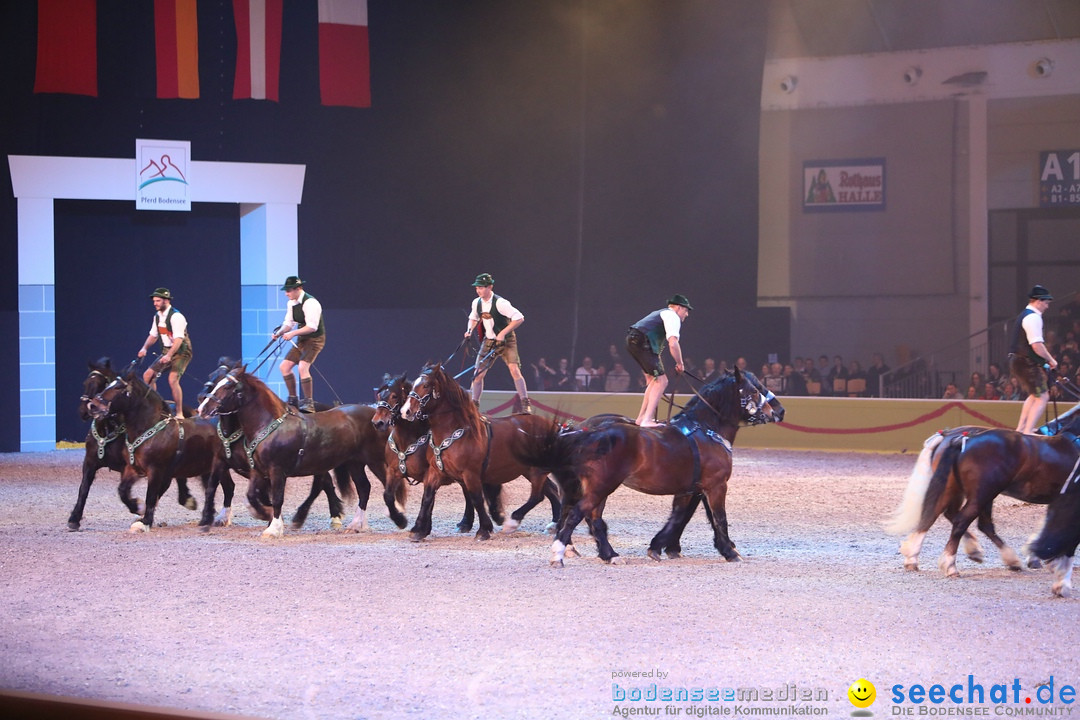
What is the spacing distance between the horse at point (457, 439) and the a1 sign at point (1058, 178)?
15.0m

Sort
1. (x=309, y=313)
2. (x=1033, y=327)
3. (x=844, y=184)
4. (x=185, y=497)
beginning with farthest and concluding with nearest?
1. (x=844, y=184)
2. (x=309, y=313)
3. (x=185, y=497)
4. (x=1033, y=327)

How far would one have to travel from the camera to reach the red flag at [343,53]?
739 inches

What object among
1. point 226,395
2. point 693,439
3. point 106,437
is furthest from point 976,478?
point 106,437

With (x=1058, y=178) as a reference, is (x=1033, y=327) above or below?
below

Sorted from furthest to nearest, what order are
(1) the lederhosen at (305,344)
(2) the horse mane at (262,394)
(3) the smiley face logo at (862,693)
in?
1. (1) the lederhosen at (305,344)
2. (2) the horse mane at (262,394)
3. (3) the smiley face logo at (862,693)

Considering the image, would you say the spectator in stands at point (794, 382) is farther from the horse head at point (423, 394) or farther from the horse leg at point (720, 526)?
the horse leg at point (720, 526)

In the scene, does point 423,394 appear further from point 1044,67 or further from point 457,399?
point 1044,67

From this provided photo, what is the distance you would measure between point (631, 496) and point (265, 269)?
8.33 m

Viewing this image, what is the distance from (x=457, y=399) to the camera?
9812 mm

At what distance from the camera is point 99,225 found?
1859cm

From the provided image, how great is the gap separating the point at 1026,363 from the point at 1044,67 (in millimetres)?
11919

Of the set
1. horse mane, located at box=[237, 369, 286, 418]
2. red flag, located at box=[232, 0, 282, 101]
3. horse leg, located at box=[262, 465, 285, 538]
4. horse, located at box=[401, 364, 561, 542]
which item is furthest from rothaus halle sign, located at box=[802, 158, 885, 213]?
horse leg, located at box=[262, 465, 285, 538]

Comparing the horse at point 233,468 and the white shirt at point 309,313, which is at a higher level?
the white shirt at point 309,313

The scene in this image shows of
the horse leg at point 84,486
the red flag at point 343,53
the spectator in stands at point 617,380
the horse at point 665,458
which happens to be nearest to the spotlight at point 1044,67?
the spectator in stands at point 617,380
